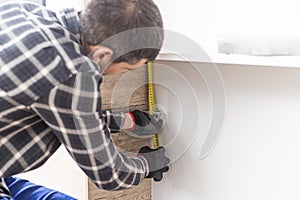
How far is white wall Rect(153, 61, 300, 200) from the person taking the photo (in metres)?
1.24

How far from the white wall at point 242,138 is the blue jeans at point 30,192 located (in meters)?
0.63

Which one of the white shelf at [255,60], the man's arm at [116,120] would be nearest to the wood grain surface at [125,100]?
the man's arm at [116,120]

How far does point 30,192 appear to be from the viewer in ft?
3.75

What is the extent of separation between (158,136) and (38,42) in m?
1.03

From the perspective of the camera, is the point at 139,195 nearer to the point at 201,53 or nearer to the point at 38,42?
the point at 201,53

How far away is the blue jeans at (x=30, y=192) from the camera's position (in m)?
1.11

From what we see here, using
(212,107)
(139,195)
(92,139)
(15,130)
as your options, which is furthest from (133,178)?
(139,195)

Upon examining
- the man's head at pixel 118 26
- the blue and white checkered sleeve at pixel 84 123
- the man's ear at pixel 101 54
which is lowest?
the blue and white checkered sleeve at pixel 84 123

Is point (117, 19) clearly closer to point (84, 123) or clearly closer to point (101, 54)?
point (101, 54)

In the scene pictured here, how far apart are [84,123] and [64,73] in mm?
121

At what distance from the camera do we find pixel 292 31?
110cm

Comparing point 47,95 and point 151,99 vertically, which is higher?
point 47,95

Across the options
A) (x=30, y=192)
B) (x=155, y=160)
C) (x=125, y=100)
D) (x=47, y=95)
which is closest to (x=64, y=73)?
(x=47, y=95)

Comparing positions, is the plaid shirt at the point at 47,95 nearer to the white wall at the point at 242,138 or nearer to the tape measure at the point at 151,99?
the white wall at the point at 242,138
